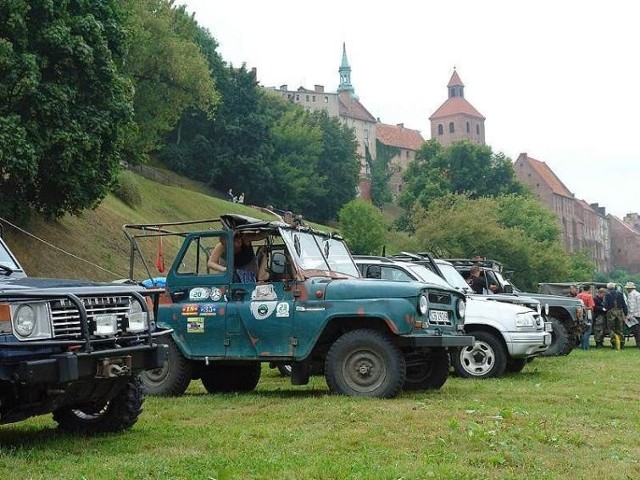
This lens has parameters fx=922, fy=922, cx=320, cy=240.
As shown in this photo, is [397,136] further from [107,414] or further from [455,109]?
[107,414]

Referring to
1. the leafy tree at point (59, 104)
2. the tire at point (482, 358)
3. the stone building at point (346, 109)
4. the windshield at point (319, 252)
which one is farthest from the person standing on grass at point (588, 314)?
the stone building at point (346, 109)

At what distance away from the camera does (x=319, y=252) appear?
1195cm

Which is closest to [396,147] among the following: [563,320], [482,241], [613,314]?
[482,241]

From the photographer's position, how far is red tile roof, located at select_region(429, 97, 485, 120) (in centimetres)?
16038

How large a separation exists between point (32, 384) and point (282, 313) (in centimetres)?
456

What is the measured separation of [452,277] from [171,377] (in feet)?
23.8

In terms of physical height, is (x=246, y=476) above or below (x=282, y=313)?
below

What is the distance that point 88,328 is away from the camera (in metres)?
7.39

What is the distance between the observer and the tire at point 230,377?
486 inches

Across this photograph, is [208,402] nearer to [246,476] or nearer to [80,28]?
[246,476]

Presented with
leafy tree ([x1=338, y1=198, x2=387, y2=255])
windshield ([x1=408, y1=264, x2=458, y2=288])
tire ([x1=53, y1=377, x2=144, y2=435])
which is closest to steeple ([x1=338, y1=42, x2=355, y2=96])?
leafy tree ([x1=338, y1=198, x2=387, y2=255])

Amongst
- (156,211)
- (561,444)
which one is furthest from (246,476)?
(156,211)

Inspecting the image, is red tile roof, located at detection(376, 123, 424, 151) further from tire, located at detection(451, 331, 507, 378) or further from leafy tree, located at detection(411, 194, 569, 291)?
tire, located at detection(451, 331, 507, 378)

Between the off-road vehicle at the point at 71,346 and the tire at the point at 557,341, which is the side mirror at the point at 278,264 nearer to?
the off-road vehicle at the point at 71,346
